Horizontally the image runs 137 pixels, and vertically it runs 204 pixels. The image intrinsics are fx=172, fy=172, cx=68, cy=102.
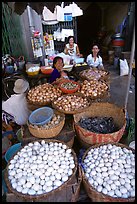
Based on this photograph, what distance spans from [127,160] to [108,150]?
0.78 feet

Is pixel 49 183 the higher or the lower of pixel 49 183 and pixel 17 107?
the lower

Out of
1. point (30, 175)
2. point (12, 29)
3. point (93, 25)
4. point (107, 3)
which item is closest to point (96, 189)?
point (30, 175)

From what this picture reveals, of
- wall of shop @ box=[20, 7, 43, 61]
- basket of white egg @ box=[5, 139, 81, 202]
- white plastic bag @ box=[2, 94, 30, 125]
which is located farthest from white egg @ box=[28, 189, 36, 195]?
wall of shop @ box=[20, 7, 43, 61]

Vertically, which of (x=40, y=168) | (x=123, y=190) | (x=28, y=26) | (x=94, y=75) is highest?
(x=28, y=26)

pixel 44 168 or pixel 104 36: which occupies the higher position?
pixel 104 36

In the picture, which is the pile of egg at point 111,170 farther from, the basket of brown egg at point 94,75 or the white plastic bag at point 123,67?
the white plastic bag at point 123,67

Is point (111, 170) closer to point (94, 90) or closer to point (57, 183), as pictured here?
point (57, 183)

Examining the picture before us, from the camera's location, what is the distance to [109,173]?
179cm

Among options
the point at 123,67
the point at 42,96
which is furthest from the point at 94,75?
the point at 123,67

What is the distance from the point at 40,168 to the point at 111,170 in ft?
2.45

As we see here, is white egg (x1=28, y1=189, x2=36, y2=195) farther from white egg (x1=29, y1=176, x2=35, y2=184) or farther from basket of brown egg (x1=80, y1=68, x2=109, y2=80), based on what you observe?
basket of brown egg (x1=80, y1=68, x2=109, y2=80)

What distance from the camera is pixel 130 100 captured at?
468 centimetres

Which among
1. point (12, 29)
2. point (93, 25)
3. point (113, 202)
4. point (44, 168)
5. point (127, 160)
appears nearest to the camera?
point (113, 202)

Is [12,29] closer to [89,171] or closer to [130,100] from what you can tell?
[130,100]
